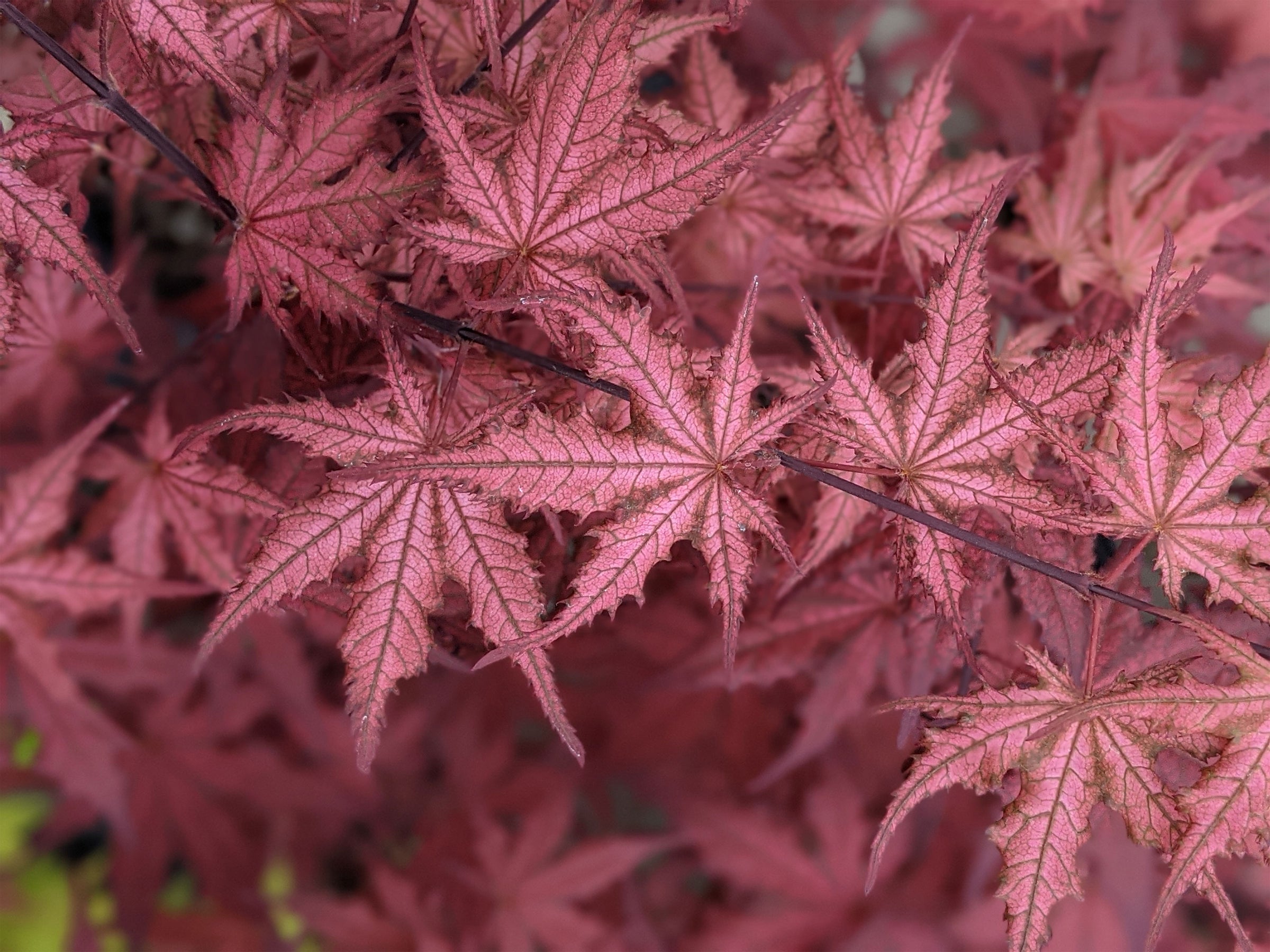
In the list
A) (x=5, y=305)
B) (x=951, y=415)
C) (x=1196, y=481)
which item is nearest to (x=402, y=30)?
(x=5, y=305)

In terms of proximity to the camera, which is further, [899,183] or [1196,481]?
[899,183]

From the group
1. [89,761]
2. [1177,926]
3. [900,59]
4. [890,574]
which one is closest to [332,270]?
[890,574]

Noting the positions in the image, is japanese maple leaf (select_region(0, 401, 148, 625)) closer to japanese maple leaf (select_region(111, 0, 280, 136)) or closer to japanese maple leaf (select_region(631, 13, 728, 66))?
japanese maple leaf (select_region(111, 0, 280, 136))

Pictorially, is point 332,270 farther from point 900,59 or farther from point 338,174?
point 900,59

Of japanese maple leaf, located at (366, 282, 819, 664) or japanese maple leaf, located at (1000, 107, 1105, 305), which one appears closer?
japanese maple leaf, located at (366, 282, 819, 664)

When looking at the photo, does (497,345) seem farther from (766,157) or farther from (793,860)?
(793,860)

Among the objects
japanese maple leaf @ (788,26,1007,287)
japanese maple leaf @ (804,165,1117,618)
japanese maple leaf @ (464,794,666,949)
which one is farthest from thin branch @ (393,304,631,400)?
japanese maple leaf @ (464,794,666,949)
